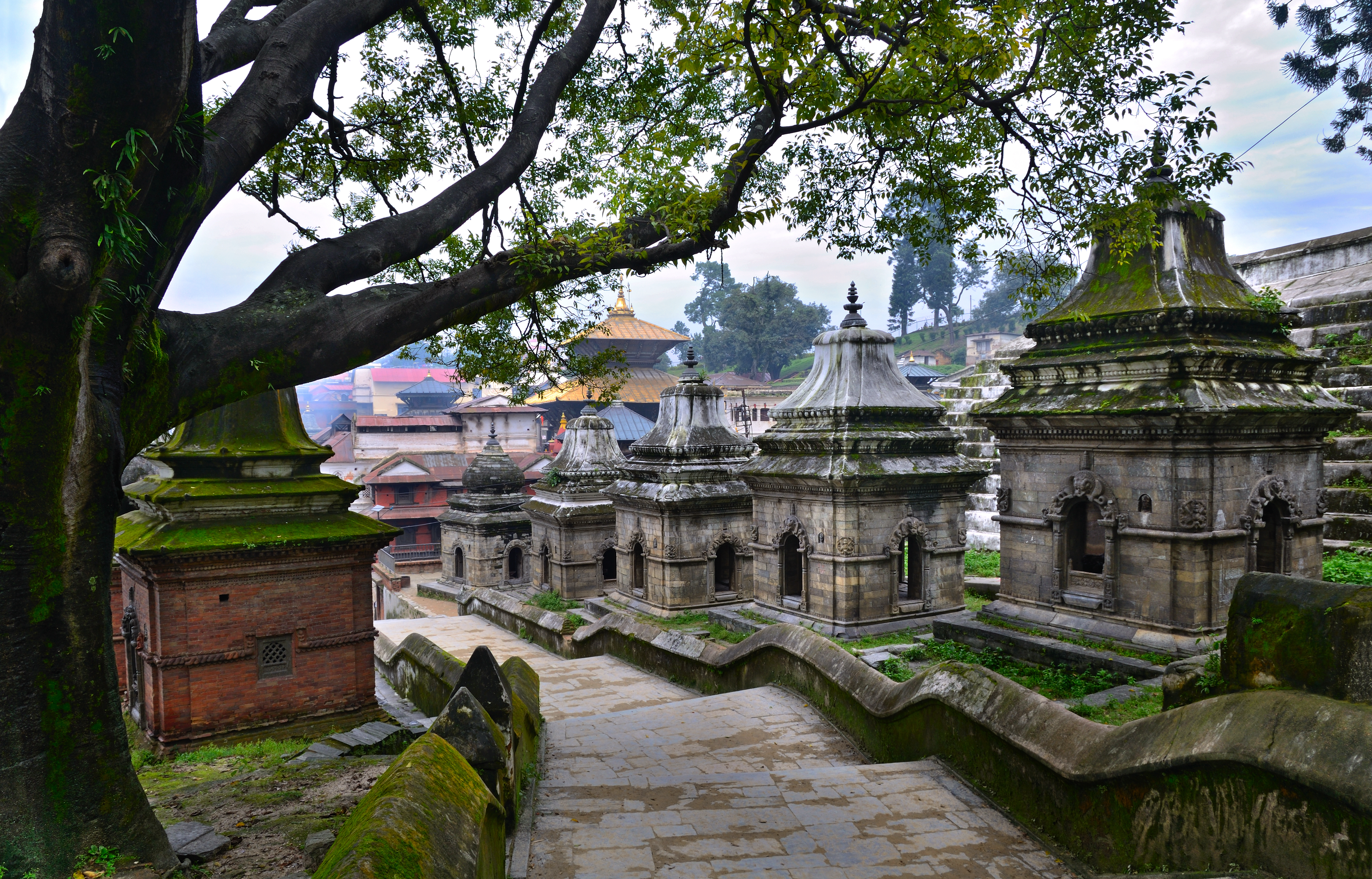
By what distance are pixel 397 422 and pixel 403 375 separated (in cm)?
5077

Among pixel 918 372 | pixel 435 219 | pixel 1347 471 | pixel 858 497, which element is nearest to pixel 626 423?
pixel 918 372

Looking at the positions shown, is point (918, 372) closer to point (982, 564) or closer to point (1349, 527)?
point (982, 564)

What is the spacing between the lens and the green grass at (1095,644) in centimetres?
987

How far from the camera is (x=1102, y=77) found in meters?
8.05

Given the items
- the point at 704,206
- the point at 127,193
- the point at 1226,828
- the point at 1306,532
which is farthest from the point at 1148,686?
the point at 127,193

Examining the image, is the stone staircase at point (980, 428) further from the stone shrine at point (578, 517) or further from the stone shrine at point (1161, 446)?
the stone shrine at point (1161, 446)

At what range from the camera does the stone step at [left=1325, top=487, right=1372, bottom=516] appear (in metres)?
15.1

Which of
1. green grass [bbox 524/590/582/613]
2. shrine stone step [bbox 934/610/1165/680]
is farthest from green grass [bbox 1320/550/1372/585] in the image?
green grass [bbox 524/590/582/613]

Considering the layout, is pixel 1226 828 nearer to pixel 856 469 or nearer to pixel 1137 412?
pixel 1137 412

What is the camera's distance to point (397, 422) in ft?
164

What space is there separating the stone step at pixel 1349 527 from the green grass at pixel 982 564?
18.5 feet

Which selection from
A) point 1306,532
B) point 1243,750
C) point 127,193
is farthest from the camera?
point 1306,532

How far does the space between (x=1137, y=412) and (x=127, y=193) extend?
10264 millimetres

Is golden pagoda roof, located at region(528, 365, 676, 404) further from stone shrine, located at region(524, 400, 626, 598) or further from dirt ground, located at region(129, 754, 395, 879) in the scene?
dirt ground, located at region(129, 754, 395, 879)
